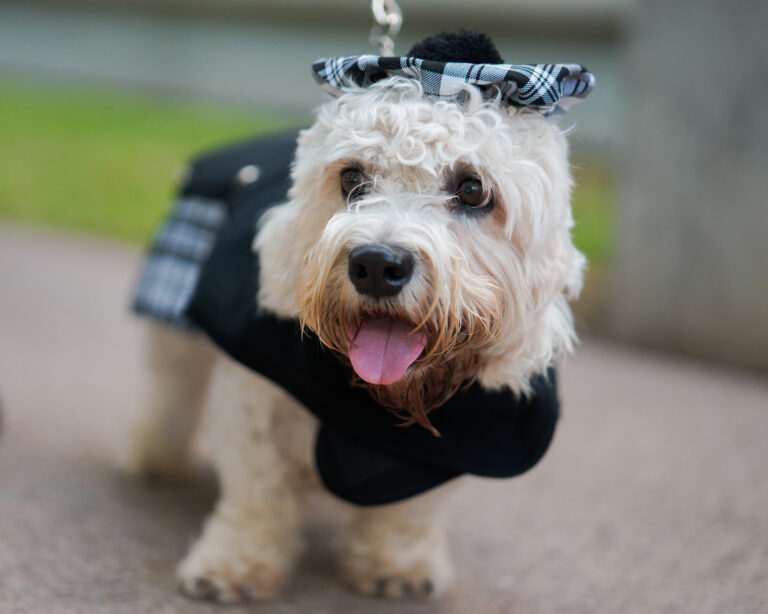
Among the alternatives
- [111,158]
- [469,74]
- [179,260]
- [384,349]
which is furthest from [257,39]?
[384,349]

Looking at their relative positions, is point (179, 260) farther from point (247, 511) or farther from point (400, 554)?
point (400, 554)

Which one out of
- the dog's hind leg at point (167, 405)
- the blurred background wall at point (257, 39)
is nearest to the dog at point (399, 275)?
the dog's hind leg at point (167, 405)

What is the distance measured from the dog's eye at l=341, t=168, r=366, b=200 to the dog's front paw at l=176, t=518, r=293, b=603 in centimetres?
106

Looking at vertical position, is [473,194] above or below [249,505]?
above

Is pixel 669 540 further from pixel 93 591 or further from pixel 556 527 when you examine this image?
pixel 93 591

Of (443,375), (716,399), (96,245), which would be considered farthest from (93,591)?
(96,245)

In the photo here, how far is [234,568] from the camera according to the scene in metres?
2.52

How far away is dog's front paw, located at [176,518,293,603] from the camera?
2506 millimetres

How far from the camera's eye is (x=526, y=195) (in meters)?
2.08

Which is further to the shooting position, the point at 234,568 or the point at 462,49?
the point at 234,568

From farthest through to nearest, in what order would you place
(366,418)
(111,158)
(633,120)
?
(111,158)
(633,120)
(366,418)

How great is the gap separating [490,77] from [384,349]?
0.68 meters

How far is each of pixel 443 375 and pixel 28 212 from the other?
22.5 feet

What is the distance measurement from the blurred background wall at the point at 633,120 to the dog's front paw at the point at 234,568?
1.41 m
